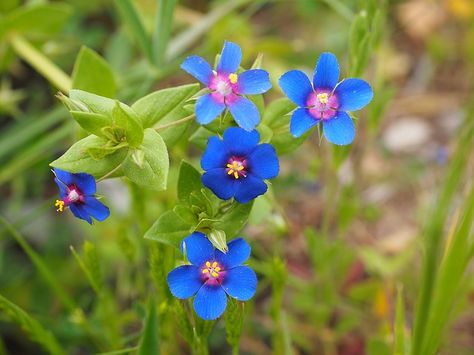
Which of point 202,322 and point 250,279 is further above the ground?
point 250,279

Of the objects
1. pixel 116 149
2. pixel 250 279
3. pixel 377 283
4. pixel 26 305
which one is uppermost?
pixel 116 149

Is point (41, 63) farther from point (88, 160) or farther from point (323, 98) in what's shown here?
point (323, 98)

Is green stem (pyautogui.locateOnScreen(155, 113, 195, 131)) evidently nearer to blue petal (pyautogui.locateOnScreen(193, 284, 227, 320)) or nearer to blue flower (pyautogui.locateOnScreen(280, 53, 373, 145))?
blue flower (pyautogui.locateOnScreen(280, 53, 373, 145))

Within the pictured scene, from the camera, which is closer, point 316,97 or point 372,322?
point 316,97

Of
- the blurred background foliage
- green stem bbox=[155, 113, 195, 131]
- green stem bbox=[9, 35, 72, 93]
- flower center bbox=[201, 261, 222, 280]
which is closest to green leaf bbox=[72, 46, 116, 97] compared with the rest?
the blurred background foliage

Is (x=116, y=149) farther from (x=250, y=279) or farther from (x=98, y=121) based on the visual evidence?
(x=250, y=279)

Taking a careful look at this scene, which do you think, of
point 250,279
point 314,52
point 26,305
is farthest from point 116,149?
point 314,52
